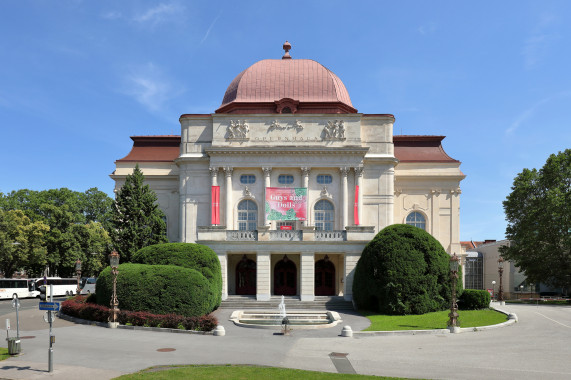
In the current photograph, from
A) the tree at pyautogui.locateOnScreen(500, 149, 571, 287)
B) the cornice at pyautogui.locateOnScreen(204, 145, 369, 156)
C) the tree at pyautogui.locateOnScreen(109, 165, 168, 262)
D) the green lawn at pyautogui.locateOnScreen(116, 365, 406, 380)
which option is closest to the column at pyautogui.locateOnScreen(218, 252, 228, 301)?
the tree at pyautogui.locateOnScreen(109, 165, 168, 262)

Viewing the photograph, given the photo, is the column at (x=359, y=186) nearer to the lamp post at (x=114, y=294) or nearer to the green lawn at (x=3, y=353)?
the lamp post at (x=114, y=294)

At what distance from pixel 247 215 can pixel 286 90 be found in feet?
51.2

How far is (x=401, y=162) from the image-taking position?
193 ft

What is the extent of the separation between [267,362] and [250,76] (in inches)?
1783

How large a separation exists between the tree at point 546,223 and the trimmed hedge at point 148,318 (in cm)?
3808

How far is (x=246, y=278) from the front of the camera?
49.4m

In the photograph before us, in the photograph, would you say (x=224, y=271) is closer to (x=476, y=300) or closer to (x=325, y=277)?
(x=325, y=277)

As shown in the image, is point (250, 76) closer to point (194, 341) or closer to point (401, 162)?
point (401, 162)

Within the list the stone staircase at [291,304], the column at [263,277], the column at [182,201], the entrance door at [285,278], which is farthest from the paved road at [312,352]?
the column at [182,201]

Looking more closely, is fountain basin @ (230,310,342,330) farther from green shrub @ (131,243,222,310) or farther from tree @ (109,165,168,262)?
tree @ (109,165,168,262)

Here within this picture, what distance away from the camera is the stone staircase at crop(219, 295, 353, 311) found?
4130 centimetres

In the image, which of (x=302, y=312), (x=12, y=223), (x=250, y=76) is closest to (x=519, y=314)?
(x=302, y=312)

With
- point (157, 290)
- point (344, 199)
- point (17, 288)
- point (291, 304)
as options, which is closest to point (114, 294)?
point (157, 290)

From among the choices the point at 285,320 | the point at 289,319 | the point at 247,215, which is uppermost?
the point at 247,215
